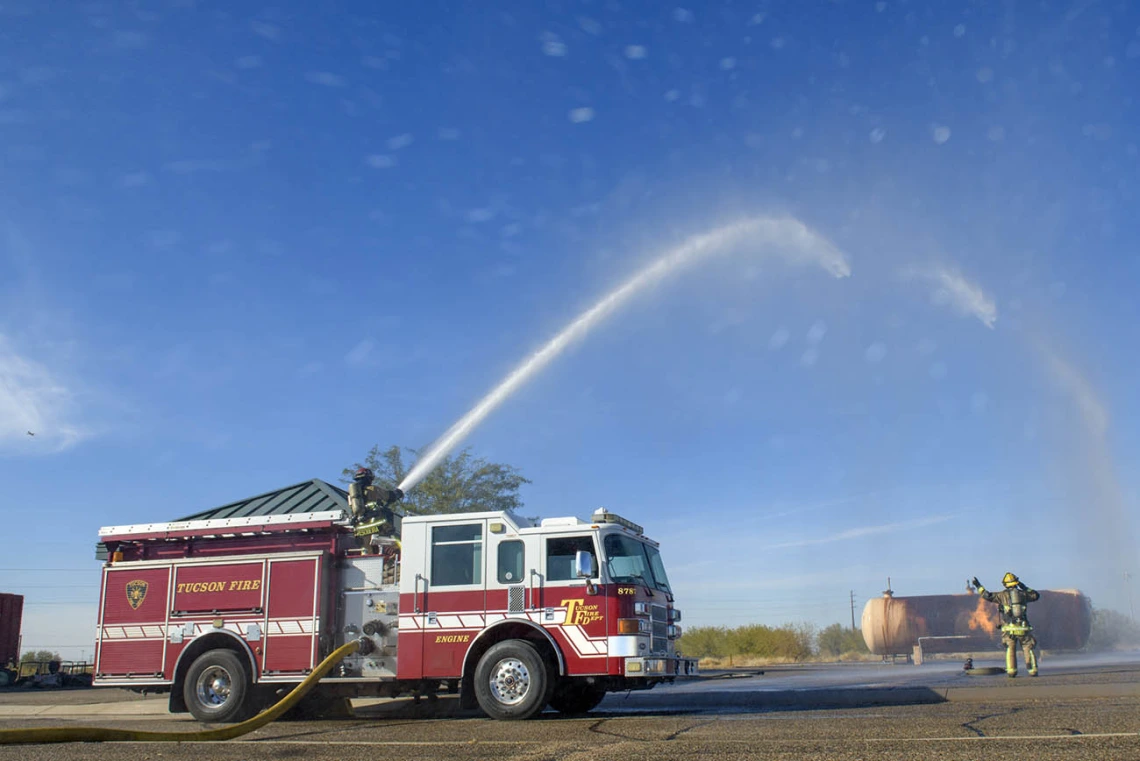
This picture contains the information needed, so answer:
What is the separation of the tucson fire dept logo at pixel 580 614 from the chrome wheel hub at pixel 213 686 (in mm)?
5277

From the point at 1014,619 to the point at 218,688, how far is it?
13512mm

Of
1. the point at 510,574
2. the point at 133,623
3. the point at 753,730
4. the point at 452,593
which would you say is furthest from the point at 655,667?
the point at 133,623

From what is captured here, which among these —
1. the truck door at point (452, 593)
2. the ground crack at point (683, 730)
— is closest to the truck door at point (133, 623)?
the truck door at point (452, 593)

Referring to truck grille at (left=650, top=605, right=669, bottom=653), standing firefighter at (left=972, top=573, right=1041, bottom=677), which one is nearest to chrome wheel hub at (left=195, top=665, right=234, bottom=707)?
truck grille at (left=650, top=605, right=669, bottom=653)

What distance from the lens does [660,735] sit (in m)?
9.06

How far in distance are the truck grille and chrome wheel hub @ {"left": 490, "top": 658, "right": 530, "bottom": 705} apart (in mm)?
1671

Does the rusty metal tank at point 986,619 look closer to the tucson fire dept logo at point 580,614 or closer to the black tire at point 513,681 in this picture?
the tucson fire dept logo at point 580,614

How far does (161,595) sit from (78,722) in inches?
84.8

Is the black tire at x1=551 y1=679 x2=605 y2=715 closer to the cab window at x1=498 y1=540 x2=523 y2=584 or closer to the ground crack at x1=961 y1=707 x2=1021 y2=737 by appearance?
the cab window at x1=498 y1=540 x2=523 y2=584

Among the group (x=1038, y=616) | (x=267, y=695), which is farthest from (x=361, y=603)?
(x=1038, y=616)

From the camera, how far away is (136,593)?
1406 cm

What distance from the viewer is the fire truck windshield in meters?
12.0

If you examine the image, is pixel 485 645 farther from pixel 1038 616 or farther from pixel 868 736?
pixel 1038 616

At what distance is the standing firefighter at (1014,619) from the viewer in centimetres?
1605
